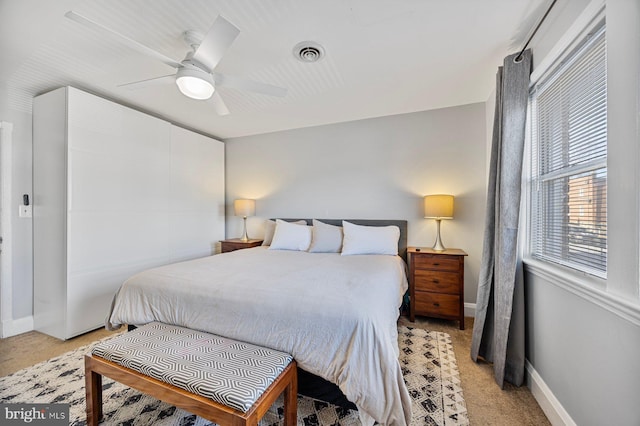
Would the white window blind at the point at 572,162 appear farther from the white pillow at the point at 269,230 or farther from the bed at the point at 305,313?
the white pillow at the point at 269,230

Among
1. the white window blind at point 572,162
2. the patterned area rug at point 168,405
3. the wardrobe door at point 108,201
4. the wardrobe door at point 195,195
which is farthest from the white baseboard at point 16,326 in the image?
the white window blind at point 572,162

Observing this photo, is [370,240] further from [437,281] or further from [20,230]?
[20,230]

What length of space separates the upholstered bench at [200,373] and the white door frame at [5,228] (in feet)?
6.77

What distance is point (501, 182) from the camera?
1856 mm

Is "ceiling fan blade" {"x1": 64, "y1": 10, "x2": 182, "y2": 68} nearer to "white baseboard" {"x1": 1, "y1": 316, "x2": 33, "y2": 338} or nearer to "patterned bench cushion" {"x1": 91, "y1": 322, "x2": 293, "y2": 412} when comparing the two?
"patterned bench cushion" {"x1": 91, "y1": 322, "x2": 293, "y2": 412}

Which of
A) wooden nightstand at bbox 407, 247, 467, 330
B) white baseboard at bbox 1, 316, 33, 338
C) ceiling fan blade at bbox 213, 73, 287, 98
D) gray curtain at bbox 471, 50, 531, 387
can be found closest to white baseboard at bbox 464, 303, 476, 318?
wooden nightstand at bbox 407, 247, 467, 330

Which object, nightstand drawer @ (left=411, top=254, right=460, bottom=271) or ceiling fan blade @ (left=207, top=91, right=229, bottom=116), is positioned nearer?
ceiling fan blade @ (left=207, top=91, right=229, bottom=116)

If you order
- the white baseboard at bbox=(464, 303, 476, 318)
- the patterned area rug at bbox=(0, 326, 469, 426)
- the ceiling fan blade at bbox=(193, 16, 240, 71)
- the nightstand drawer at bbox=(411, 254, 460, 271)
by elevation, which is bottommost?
the patterned area rug at bbox=(0, 326, 469, 426)

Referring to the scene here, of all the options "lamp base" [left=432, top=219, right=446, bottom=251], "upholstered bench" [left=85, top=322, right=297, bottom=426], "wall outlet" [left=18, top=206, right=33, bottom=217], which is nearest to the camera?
"upholstered bench" [left=85, top=322, right=297, bottom=426]

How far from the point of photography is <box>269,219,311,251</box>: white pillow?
127 inches

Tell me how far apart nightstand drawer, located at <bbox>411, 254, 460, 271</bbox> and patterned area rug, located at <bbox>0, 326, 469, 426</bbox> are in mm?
882

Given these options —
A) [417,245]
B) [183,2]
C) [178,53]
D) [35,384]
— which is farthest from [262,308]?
[417,245]

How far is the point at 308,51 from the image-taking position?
203cm

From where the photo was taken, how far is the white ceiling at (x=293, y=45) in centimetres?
159
